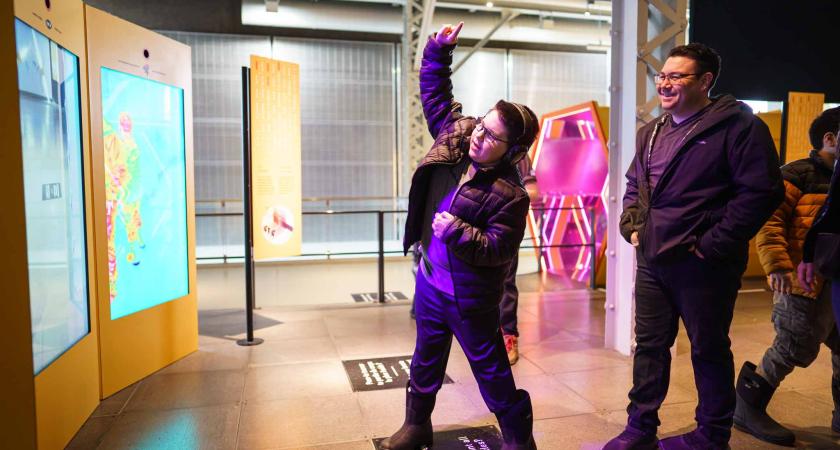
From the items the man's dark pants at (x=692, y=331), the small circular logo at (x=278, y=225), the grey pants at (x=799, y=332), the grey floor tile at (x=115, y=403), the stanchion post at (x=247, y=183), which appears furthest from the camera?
the small circular logo at (x=278, y=225)

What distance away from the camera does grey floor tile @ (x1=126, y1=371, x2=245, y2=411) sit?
3.14m

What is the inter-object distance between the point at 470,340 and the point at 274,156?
9.40 feet

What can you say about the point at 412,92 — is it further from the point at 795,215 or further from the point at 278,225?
the point at 795,215

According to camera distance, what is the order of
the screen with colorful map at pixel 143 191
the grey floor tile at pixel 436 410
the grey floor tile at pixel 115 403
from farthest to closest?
the screen with colorful map at pixel 143 191 < the grey floor tile at pixel 115 403 < the grey floor tile at pixel 436 410

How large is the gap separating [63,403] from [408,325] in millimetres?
2651

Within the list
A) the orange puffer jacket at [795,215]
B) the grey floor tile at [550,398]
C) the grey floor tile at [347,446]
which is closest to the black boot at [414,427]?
the grey floor tile at [347,446]

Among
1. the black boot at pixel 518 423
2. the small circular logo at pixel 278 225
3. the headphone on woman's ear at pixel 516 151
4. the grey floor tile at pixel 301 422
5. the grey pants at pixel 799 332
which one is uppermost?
the headphone on woman's ear at pixel 516 151

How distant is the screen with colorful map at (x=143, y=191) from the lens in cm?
328

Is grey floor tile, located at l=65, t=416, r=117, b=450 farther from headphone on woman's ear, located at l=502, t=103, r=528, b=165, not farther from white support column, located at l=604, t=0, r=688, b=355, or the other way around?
white support column, located at l=604, t=0, r=688, b=355

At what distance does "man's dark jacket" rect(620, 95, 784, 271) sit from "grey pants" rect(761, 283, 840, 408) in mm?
533

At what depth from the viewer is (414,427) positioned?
2.48 meters

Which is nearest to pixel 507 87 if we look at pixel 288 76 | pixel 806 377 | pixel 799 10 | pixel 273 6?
pixel 273 6

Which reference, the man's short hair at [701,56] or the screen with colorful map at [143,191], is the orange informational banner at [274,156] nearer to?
the screen with colorful map at [143,191]

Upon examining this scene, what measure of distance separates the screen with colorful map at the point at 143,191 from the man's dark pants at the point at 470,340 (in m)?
1.86
